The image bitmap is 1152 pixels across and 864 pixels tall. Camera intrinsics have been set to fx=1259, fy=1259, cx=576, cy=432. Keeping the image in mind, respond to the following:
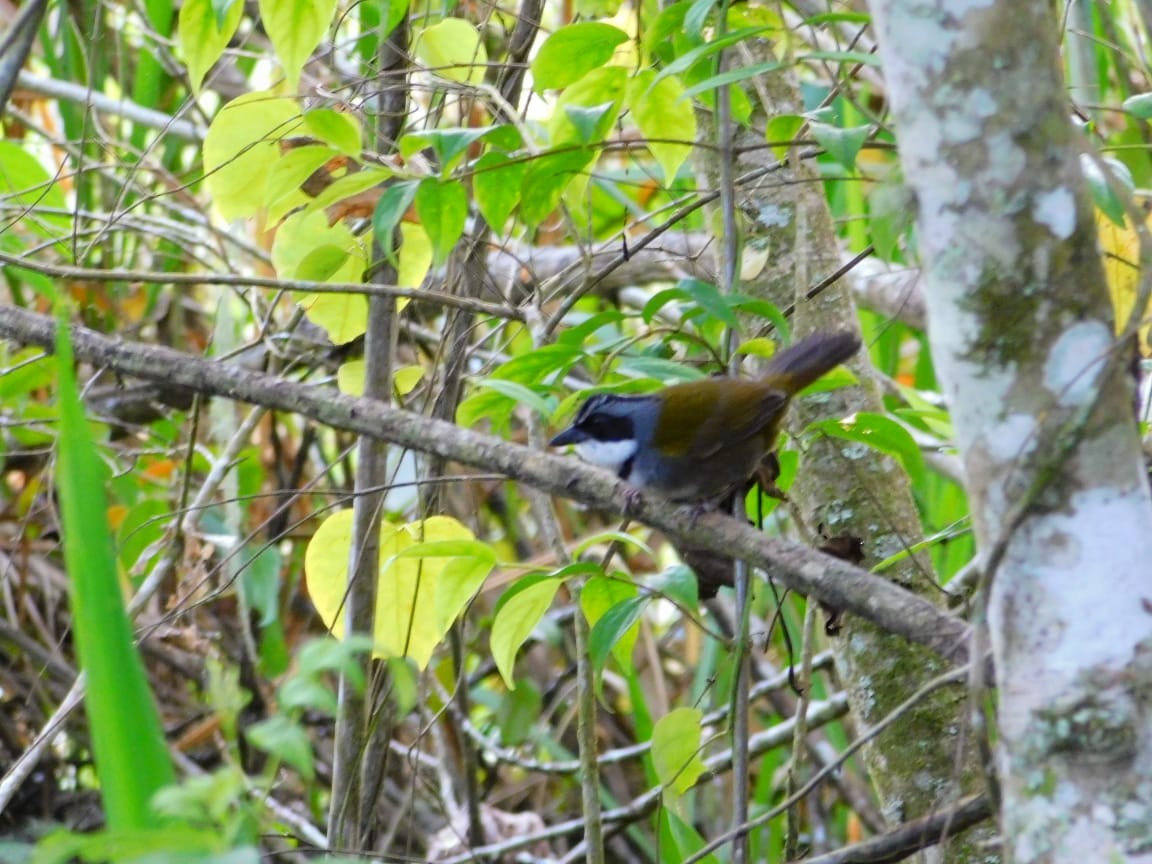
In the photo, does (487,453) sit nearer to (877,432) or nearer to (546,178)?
(546,178)

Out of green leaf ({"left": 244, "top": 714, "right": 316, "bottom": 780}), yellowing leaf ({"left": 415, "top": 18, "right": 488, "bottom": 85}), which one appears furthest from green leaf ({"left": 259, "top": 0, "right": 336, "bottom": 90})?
green leaf ({"left": 244, "top": 714, "right": 316, "bottom": 780})

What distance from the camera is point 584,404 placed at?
2895 millimetres

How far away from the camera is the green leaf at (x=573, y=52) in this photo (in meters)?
2.05

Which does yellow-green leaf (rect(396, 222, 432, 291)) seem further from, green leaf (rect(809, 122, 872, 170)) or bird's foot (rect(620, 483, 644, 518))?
green leaf (rect(809, 122, 872, 170))

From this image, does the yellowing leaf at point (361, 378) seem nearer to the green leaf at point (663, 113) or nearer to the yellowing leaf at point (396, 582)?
the yellowing leaf at point (396, 582)

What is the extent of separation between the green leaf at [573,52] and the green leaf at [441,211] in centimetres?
33

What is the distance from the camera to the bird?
290 cm

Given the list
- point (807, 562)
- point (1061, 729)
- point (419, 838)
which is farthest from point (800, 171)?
point (419, 838)

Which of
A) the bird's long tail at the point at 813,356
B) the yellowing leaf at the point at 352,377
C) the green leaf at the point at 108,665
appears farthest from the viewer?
the yellowing leaf at the point at 352,377

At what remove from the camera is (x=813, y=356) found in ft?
8.43

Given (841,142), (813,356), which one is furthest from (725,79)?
(813,356)

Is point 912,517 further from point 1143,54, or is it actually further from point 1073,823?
point 1143,54

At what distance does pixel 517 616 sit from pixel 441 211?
66cm

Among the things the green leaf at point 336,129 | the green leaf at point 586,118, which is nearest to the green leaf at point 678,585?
the green leaf at point 586,118
